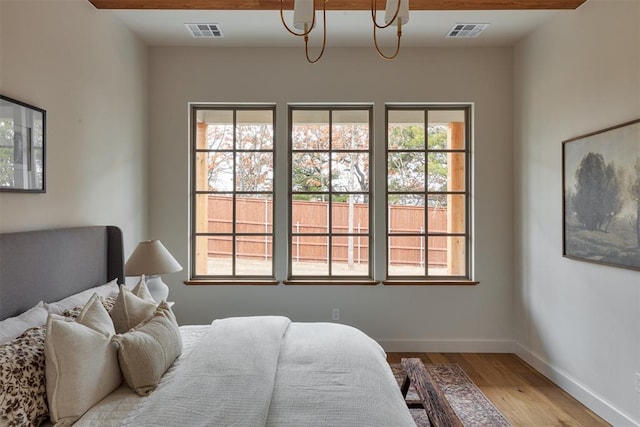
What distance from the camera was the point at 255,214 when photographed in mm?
3668

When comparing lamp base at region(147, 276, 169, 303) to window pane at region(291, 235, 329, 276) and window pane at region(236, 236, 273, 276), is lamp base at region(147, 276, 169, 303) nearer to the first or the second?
window pane at region(236, 236, 273, 276)

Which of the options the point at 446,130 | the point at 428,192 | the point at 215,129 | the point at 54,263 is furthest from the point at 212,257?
the point at 446,130

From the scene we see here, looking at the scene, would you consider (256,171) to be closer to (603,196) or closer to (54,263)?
(54,263)

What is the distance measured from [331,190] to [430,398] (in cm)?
226

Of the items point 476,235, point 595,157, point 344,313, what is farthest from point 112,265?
point 595,157

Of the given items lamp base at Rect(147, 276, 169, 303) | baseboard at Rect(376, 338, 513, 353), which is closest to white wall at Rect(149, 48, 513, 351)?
baseboard at Rect(376, 338, 513, 353)

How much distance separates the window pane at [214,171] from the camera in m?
3.69

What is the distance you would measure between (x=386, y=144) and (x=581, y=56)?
162 centimetres

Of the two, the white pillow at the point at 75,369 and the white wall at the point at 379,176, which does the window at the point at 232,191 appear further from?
the white pillow at the point at 75,369

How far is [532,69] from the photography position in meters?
3.28

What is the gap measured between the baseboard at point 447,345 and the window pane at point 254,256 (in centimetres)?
130

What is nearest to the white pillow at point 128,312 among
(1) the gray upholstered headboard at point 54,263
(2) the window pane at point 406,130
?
(1) the gray upholstered headboard at point 54,263

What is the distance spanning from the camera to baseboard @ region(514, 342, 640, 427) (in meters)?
2.36

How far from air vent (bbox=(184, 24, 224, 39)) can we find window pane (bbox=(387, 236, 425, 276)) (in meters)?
2.54
